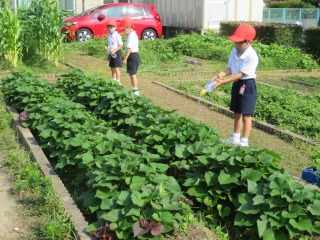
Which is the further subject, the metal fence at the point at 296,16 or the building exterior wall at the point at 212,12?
the metal fence at the point at 296,16

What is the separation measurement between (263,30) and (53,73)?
9069 millimetres

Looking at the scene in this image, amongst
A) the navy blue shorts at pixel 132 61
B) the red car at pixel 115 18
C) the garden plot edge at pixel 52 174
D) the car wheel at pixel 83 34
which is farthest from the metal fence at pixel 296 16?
the garden plot edge at pixel 52 174

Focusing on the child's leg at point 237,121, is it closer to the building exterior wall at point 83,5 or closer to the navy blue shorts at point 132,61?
the navy blue shorts at point 132,61

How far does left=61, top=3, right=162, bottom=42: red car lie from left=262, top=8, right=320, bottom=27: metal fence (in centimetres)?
949

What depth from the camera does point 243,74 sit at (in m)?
6.51

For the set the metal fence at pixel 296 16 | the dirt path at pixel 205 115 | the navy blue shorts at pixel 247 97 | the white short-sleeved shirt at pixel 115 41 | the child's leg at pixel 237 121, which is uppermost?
the metal fence at pixel 296 16

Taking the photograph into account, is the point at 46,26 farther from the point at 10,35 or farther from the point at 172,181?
the point at 172,181

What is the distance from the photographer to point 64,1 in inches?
1024

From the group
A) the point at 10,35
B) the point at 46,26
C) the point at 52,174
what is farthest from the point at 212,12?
the point at 52,174

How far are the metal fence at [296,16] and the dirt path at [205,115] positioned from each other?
1717 centimetres

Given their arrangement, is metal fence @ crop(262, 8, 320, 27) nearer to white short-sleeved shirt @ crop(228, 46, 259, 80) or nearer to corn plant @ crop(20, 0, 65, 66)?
corn plant @ crop(20, 0, 65, 66)

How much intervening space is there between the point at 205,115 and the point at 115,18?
1333 centimetres

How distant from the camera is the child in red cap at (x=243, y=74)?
6.39 metres

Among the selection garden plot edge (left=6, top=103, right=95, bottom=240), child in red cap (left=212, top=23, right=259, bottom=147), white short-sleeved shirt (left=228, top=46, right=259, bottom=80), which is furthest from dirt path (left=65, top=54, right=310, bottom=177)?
garden plot edge (left=6, top=103, right=95, bottom=240)
